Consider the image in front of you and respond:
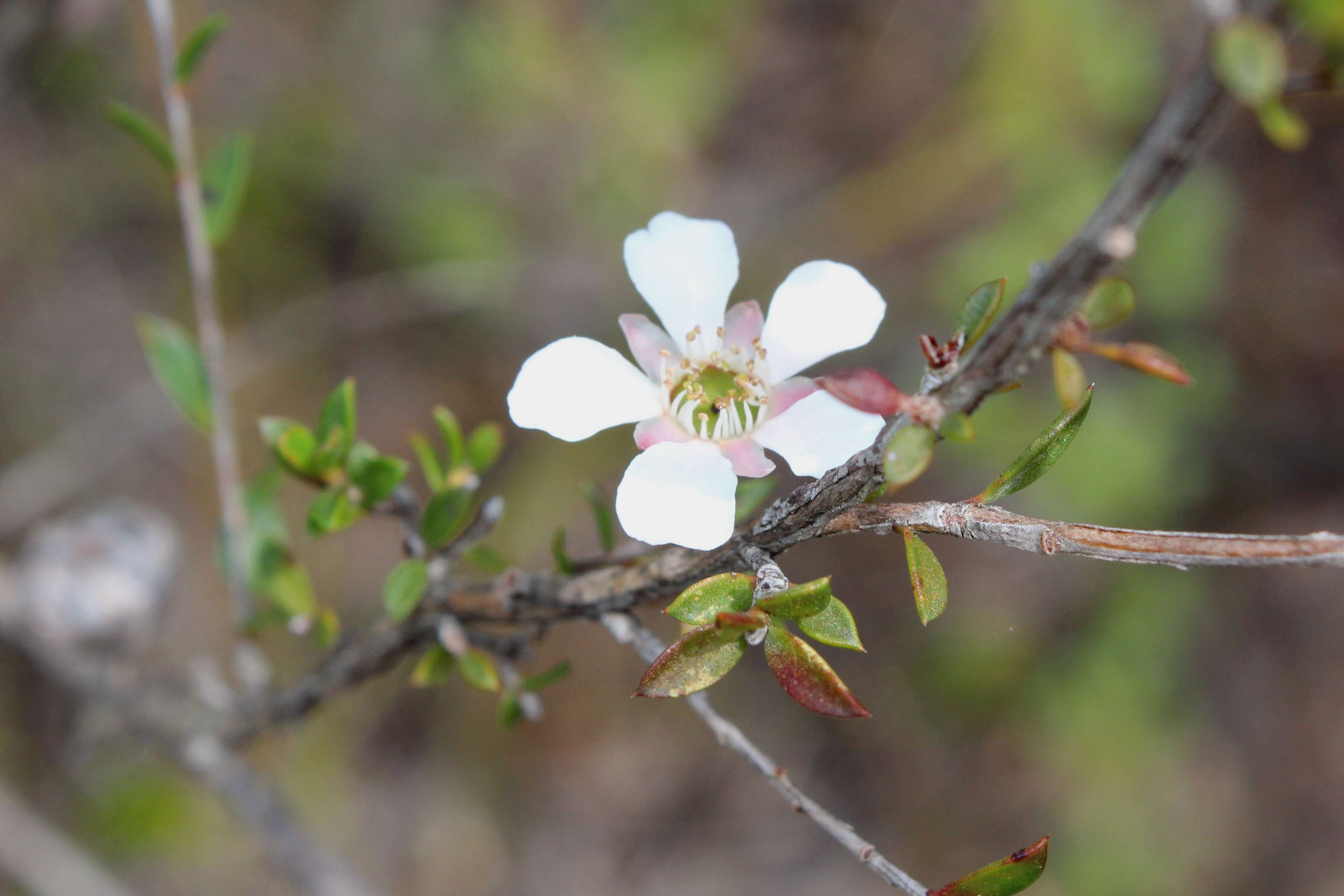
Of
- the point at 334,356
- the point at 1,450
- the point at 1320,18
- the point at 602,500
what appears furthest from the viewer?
the point at 334,356

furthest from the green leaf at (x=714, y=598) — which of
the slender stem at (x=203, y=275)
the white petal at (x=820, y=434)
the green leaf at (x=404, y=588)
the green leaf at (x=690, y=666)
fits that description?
the slender stem at (x=203, y=275)

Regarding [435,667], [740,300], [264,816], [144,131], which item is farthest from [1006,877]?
[740,300]

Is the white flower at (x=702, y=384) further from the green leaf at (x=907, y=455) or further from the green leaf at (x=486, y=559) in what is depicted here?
the green leaf at (x=486, y=559)

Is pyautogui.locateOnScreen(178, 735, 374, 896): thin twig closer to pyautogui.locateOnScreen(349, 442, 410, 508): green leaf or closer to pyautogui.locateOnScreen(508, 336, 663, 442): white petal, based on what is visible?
pyautogui.locateOnScreen(349, 442, 410, 508): green leaf

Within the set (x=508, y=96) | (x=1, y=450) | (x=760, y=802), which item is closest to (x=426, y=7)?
(x=508, y=96)

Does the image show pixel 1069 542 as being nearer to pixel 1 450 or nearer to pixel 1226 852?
pixel 1 450

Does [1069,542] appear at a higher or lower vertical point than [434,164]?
lower

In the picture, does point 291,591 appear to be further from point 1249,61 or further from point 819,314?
point 1249,61
